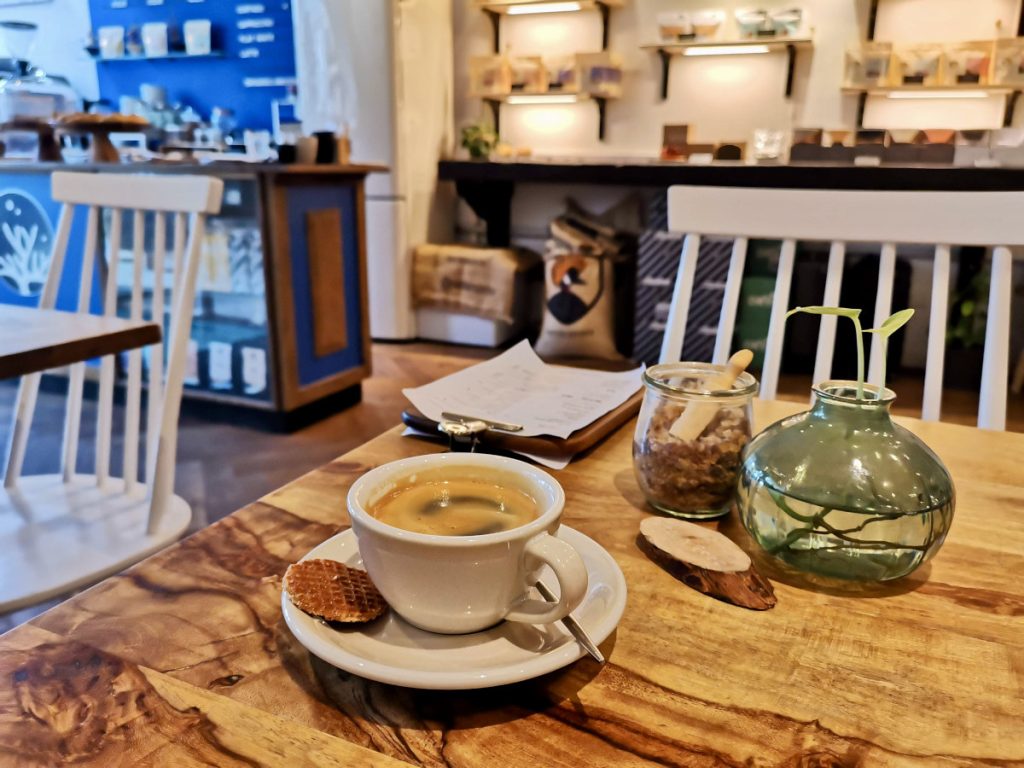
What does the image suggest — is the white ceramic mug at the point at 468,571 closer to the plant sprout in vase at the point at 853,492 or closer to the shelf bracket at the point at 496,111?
the plant sprout in vase at the point at 853,492

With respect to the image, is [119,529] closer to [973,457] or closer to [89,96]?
[973,457]

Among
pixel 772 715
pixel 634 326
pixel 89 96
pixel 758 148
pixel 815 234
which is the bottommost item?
pixel 634 326

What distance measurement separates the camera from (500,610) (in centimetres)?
44

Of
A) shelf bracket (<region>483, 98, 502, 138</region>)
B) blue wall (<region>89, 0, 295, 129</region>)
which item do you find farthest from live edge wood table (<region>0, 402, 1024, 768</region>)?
blue wall (<region>89, 0, 295, 129</region>)

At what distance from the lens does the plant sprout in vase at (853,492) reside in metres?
0.50

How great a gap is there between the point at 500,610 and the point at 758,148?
3.55m

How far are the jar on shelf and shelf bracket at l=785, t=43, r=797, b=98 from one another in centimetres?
354

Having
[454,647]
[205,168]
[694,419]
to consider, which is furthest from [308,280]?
[454,647]

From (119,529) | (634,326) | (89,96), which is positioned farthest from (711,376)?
(89,96)

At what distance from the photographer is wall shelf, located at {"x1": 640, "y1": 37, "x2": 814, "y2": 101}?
357 centimetres

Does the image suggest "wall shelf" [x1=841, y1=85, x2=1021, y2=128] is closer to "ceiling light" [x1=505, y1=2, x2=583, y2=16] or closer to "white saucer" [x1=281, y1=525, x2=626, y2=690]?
"ceiling light" [x1=505, y1=2, x2=583, y2=16]

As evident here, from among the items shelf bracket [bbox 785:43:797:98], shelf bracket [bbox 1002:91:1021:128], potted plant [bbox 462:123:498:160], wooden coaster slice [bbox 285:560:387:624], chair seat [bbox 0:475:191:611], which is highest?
shelf bracket [bbox 785:43:797:98]

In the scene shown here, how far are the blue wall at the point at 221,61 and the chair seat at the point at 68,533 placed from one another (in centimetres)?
365

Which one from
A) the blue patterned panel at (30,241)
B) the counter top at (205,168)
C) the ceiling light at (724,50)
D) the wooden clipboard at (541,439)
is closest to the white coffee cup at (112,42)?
the blue patterned panel at (30,241)
